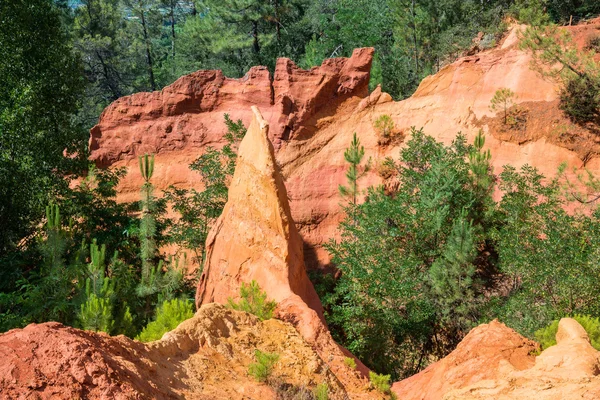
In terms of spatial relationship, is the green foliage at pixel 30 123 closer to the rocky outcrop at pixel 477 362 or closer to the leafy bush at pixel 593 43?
the rocky outcrop at pixel 477 362

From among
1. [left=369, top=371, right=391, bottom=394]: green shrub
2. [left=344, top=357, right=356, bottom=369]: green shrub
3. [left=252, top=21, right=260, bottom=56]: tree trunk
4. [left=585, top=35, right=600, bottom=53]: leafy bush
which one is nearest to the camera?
[left=369, top=371, right=391, bottom=394]: green shrub

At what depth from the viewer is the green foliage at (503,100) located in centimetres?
2233

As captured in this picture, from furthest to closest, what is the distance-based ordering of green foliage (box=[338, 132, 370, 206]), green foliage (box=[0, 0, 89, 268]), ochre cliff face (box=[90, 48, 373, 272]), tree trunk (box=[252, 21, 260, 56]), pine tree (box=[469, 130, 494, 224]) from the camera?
tree trunk (box=[252, 21, 260, 56]) → ochre cliff face (box=[90, 48, 373, 272]) → green foliage (box=[338, 132, 370, 206]) → pine tree (box=[469, 130, 494, 224]) → green foliage (box=[0, 0, 89, 268])

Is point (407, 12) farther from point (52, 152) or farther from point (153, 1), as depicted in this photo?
point (52, 152)

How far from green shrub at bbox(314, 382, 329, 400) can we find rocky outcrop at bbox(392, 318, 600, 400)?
1.71m

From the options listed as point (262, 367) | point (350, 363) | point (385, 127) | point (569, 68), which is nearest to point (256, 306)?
point (350, 363)

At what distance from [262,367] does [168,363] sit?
121 centimetres

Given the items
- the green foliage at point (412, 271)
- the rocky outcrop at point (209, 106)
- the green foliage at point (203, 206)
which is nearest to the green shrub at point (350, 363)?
the green foliage at point (412, 271)

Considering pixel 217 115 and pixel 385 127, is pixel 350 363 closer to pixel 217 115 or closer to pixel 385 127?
pixel 385 127

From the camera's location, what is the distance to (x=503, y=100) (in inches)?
879

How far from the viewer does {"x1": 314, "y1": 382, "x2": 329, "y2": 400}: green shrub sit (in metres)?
7.95

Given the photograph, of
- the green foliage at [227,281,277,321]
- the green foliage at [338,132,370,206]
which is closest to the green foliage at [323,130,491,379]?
the green foliage at [338,132,370,206]

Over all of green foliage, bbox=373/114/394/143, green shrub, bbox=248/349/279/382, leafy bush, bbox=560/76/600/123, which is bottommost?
green shrub, bbox=248/349/279/382

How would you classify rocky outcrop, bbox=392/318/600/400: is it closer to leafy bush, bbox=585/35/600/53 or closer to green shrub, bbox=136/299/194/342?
green shrub, bbox=136/299/194/342
